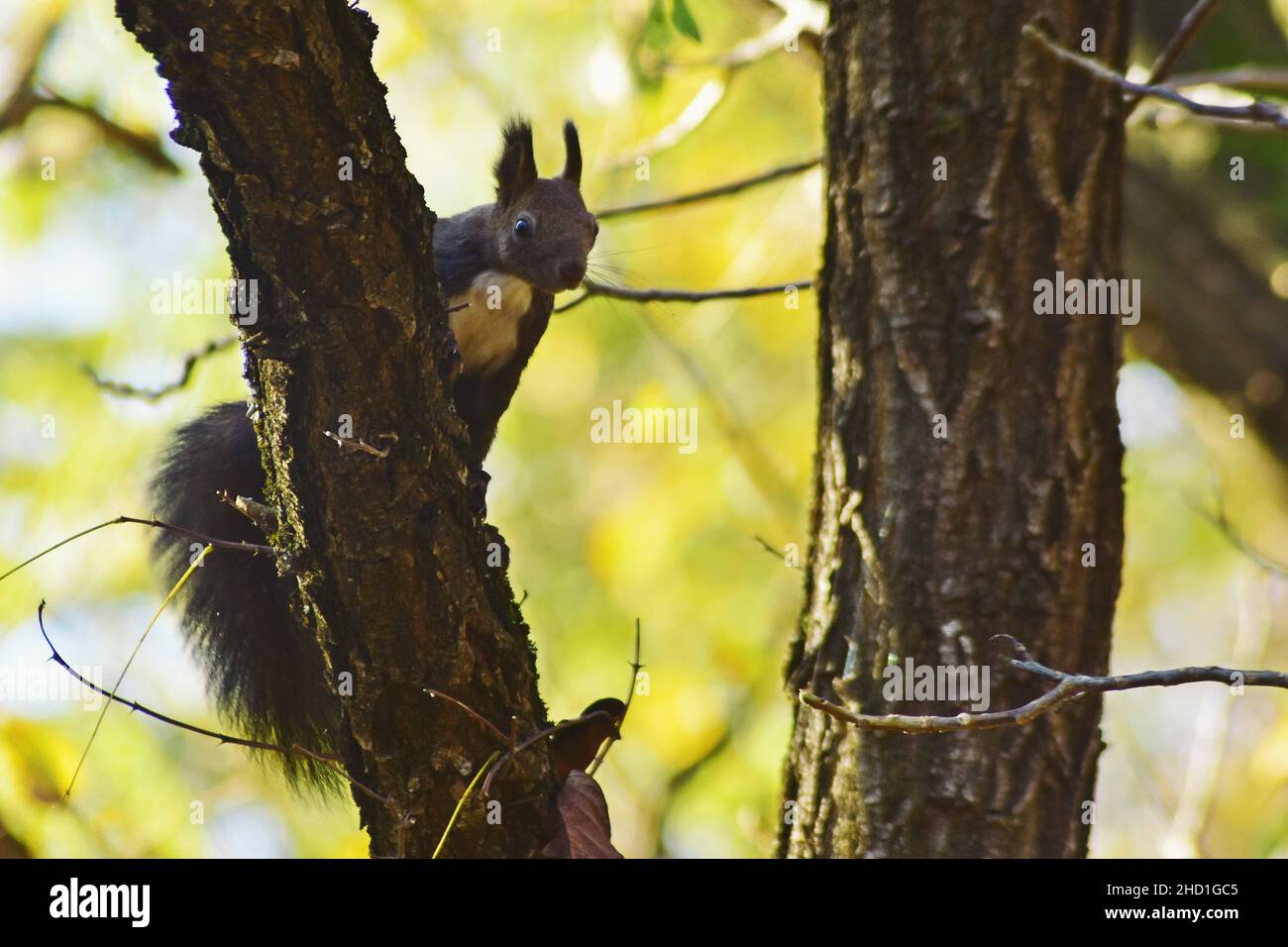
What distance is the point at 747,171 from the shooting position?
20.5 feet

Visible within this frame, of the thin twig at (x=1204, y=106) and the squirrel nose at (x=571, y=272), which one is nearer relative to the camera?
the thin twig at (x=1204, y=106)

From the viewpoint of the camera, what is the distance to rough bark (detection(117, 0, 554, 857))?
1611 millimetres

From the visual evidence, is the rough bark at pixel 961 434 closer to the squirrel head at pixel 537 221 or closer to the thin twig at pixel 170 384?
the squirrel head at pixel 537 221

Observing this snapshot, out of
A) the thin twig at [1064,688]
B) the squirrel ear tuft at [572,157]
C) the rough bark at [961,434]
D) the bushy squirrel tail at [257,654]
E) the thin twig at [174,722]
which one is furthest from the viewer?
the squirrel ear tuft at [572,157]

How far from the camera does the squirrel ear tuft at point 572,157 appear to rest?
3143mm

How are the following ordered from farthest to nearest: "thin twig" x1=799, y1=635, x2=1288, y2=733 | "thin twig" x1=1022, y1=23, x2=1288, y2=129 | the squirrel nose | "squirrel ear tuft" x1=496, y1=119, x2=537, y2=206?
1. "squirrel ear tuft" x1=496, y1=119, x2=537, y2=206
2. the squirrel nose
3. "thin twig" x1=1022, y1=23, x2=1288, y2=129
4. "thin twig" x1=799, y1=635, x2=1288, y2=733

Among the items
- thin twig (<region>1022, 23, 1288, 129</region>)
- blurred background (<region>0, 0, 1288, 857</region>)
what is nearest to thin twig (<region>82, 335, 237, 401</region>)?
blurred background (<region>0, 0, 1288, 857</region>)

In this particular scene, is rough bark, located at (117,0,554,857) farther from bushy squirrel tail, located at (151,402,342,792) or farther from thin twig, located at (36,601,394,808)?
bushy squirrel tail, located at (151,402,342,792)

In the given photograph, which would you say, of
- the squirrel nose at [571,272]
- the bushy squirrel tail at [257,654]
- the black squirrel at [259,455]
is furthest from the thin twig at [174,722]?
the squirrel nose at [571,272]

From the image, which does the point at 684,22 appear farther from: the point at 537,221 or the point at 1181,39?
the point at 1181,39

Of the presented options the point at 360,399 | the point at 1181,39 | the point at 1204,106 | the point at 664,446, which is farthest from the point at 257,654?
the point at 664,446

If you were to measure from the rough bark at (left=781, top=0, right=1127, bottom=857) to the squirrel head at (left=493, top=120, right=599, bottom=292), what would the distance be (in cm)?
70

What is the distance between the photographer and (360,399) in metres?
1.77
